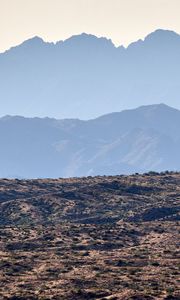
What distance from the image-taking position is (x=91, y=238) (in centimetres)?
9444

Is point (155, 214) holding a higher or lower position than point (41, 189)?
lower

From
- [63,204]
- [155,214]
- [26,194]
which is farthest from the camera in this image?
[26,194]

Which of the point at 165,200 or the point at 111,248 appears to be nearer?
the point at 111,248

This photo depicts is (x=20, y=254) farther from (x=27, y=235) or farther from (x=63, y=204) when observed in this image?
(x=63, y=204)

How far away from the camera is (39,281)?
68750mm

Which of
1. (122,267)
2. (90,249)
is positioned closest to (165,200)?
(90,249)

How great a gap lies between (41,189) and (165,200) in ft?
89.8

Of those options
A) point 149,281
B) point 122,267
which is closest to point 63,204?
point 122,267

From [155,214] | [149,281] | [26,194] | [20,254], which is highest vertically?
[26,194]

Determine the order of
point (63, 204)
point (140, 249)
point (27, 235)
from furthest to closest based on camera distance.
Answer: point (63, 204) → point (27, 235) → point (140, 249)

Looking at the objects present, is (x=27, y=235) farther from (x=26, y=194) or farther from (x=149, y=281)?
(x=26, y=194)

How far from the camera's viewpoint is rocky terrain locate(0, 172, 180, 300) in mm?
66625

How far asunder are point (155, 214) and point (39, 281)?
170 feet

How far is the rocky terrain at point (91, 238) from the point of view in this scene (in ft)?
219
